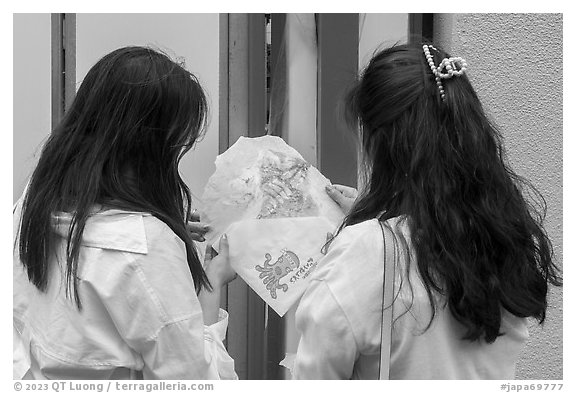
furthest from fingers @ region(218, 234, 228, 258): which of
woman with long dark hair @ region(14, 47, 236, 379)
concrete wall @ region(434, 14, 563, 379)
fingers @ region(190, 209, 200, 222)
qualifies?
concrete wall @ region(434, 14, 563, 379)

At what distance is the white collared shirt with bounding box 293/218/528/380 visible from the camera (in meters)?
1.40

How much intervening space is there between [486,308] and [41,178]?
0.98 meters

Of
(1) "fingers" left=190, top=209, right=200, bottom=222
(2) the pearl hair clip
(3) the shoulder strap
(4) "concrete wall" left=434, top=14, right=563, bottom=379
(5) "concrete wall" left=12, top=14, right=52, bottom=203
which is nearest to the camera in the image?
(3) the shoulder strap

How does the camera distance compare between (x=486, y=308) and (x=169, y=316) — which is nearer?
(x=486, y=308)

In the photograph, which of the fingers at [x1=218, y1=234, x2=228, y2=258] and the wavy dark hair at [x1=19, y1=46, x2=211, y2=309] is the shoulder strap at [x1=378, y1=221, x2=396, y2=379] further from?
the fingers at [x1=218, y1=234, x2=228, y2=258]

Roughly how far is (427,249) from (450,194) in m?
0.13

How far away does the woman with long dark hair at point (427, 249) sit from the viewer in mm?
1403

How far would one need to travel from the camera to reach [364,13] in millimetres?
2564

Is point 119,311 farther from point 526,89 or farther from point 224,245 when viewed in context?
point 526,89

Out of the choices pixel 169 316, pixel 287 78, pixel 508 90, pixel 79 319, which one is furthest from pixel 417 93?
pixel 508 90

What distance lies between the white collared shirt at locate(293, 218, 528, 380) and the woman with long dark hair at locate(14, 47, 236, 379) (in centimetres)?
30

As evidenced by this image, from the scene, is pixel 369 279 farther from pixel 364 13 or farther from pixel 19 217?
pixel 364 13

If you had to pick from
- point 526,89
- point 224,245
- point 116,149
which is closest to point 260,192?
point 224,245

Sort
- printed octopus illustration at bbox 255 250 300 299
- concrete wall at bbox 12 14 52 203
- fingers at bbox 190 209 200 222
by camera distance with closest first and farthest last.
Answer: printed octopus illustration at bbox 255 250 300 299 < fingers at bbox 190 209 200 222 < concrete wall at bbox 12 14 52 203
